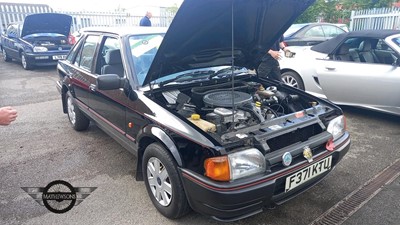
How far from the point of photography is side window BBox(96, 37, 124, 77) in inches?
128

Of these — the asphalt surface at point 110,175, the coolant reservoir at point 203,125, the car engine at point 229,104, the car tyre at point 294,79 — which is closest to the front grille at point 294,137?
the car engine at point 229,104

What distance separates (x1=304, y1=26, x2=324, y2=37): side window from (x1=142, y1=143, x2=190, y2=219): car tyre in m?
7.71

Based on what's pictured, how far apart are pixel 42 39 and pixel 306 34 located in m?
8.26

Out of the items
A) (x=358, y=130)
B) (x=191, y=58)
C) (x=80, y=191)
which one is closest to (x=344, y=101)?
(x=358, y=130)

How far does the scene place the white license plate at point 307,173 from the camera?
7.54 feet

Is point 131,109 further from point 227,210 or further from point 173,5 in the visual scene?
point 173,5

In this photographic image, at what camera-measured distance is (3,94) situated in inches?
285

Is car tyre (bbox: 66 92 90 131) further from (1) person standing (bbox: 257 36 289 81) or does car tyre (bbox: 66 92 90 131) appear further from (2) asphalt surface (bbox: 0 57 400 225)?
(1) person standing (bbox: 257 36 289 81)

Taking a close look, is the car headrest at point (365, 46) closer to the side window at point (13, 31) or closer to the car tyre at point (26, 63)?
the car tyre at point (26, 63)

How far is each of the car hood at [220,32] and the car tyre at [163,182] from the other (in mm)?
738

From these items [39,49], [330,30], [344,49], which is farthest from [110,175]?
[330,30]

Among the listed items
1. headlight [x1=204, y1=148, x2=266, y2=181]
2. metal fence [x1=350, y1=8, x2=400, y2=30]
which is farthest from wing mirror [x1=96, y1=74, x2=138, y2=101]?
metal fence [x1=350, y1=8, x2=400, y2=30]

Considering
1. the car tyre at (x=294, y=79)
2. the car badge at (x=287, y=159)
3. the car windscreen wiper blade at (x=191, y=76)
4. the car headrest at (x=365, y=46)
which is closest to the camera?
the car badge at (x=287, y=159)

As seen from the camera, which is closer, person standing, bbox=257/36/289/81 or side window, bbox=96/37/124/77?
side window, bbox=96/37/124/77
